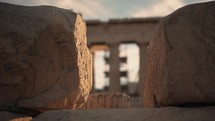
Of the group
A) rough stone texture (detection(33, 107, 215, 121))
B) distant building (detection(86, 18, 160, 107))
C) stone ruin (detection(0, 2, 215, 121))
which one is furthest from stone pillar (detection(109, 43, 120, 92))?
rough stone texture (detection(33, 107, 215, 121))

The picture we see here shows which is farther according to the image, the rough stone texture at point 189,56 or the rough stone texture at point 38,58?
the rough stone texture at point 38,58

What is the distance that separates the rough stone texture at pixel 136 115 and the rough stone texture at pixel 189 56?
0.32ft

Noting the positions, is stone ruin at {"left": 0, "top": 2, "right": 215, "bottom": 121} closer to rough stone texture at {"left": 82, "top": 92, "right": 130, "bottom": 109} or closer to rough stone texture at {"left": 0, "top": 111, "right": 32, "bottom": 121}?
rough stone texture at {"left": 0, "top": 111, "right": 32, "bottom": 121}

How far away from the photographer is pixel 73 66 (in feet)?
8.60

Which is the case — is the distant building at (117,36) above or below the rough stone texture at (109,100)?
above

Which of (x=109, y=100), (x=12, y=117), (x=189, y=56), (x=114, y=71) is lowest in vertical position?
(x=109, y=100)

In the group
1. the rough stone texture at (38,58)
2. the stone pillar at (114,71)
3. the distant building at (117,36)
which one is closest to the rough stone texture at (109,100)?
the rough stone texture at (38,58)

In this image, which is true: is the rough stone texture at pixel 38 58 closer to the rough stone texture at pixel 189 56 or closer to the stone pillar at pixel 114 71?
the rough stone texture at pixel 189 56

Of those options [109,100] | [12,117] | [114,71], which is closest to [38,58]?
[12,117]

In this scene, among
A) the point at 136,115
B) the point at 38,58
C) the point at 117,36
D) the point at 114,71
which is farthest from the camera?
the point at 117,36

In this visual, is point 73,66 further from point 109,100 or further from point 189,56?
point 109,100

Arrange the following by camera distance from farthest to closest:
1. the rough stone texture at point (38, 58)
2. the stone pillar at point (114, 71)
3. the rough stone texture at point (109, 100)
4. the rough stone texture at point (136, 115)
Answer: the stone pillar at point (114, 71) → the rough stone texture at point (109, 100) → the rough stone texture at point (38, 58) → the rough stone texture at point (136, 115)

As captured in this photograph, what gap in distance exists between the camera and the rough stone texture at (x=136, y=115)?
6.96 ft

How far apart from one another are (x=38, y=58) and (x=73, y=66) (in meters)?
0.27
